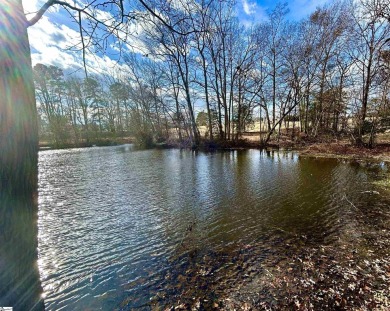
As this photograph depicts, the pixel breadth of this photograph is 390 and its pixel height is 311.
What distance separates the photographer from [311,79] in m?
20.9

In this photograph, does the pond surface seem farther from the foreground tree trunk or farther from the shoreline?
the shoreline

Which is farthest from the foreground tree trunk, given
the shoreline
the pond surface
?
the shoreline

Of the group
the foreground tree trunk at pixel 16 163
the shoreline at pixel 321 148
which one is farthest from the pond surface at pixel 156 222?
the shoreline at pixel 321 148

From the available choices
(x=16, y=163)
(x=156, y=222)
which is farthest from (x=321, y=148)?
(x=16, y=163)

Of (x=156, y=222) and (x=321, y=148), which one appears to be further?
(x=321, y=148)

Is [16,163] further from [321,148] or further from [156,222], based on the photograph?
[321,148]

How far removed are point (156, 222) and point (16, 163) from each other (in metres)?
4.18

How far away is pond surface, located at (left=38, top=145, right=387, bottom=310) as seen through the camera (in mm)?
3205

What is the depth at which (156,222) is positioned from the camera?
533 centimetres

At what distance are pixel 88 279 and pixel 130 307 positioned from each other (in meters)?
1.05

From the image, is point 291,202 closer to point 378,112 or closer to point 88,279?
point 88,279

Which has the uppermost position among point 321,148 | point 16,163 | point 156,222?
point 16,163

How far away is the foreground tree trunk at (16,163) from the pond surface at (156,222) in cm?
165

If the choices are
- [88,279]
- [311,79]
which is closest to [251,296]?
[88,279]
